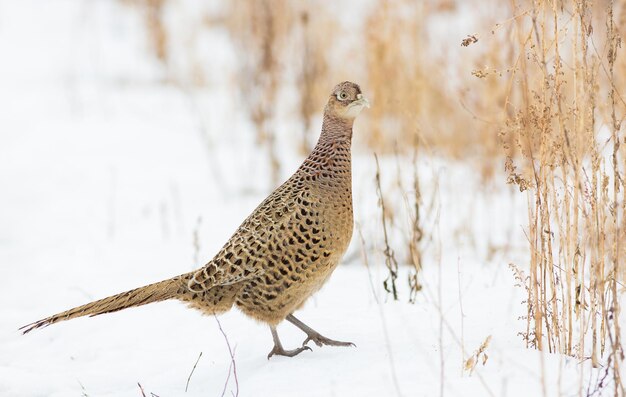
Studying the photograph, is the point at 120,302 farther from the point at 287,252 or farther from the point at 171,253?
the point at 171,253

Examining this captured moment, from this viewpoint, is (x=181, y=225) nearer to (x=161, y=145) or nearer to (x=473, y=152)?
(x=161, y=145)

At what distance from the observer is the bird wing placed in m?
3.25

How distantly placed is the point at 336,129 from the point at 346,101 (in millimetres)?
124

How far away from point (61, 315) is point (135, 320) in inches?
39.7

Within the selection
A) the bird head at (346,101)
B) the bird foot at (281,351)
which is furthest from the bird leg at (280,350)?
the bird head at (346,101)

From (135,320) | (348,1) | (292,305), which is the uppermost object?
(348,1)

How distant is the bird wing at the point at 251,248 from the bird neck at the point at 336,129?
9.8 inches

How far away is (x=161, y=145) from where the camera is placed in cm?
821

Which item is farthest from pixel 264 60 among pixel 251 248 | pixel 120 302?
pixel 120 302

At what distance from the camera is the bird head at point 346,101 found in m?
3.36

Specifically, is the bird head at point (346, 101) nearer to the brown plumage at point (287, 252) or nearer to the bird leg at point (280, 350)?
the brown plumage at point (287, 252)

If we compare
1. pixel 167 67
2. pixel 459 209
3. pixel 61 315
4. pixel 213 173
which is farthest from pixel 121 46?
pixel 61 315

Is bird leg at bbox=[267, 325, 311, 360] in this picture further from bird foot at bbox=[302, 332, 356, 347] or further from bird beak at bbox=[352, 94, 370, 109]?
bird beak at bbox=[352, 94, 370, 109]

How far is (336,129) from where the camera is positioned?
3402 mm
